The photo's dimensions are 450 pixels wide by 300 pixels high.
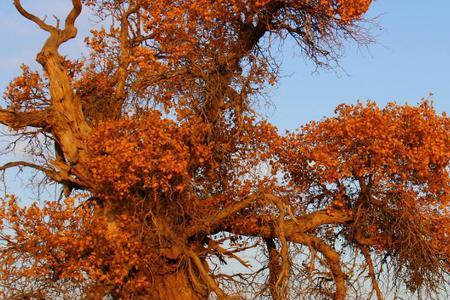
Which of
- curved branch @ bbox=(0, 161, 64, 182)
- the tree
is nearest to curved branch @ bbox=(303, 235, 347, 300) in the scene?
the tree

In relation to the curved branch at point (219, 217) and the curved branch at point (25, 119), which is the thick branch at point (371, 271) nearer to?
the curved branch at point (219, 217)

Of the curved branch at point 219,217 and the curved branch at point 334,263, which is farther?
the curved branch at point 334,263

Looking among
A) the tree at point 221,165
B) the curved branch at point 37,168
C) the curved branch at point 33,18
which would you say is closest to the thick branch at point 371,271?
the tree at point 221,165

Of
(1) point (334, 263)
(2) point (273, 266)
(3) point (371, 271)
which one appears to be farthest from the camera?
(3) point (371, 271)

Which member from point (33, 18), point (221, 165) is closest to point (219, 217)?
point (221, 165)

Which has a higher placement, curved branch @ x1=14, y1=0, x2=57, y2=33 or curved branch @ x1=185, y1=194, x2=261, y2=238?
curved branch @ x1=14, y1=0, x2=57, y2=33

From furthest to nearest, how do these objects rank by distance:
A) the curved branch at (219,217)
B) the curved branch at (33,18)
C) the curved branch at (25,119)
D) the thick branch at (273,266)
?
1. the curved branch at (33,18)
2. the curved branch at (25,119)
3. the curved branch at (219,217)
4. the thick branch at (273,266)

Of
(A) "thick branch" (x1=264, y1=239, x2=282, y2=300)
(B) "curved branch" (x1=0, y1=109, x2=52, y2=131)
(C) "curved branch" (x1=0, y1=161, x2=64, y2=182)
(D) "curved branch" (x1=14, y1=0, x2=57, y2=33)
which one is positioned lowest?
(A) "thick branch" (x1=264, y1=239, x2=282, y2=300)

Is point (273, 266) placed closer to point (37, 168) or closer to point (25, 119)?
point (37, 168)

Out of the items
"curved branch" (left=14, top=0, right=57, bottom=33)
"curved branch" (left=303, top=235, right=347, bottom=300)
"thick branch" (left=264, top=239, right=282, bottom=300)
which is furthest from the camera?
"curved branch" (left=14, top=0, right=57, bottom=33)

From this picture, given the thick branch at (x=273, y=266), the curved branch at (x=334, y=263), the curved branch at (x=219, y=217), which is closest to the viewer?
the thick branch at (x=273, y=266)

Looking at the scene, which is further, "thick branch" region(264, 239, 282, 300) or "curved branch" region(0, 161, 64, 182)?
Result: "curved branch" region(0, 161, 64, 182)

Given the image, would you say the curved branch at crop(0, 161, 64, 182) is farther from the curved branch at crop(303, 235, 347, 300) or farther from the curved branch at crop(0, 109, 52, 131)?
the curved branch at crop(303, 235, 347, 300)

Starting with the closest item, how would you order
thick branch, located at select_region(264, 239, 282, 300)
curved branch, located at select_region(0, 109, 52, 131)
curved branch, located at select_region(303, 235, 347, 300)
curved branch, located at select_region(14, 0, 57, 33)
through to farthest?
thick branch, located at select_region(264, 239, 282, 300), curved branch, located at select_region(303, 235, 347, 300), curved branch, located at select_region(0, 109, 52, 131), curved branch, located at select_region(14, 0, 57, 33)
